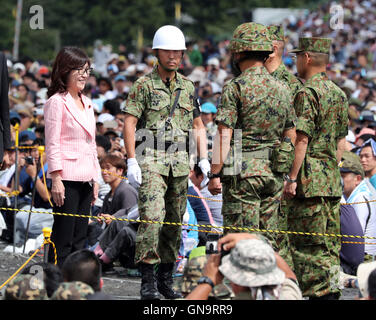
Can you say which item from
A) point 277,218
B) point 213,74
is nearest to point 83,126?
point 277,218

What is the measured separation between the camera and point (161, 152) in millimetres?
7215

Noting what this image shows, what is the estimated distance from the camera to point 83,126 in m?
7.01

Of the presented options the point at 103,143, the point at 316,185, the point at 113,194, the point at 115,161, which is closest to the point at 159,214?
the point at 316,185

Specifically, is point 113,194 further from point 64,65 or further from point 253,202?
point 253,202

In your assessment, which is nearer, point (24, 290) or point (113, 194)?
point (24, 290)

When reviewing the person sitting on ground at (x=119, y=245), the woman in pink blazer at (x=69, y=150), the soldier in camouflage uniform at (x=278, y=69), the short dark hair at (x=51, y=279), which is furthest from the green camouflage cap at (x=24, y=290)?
the person sitting on ground at (x=119, y=245)

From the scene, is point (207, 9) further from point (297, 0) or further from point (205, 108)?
point (205, 108)

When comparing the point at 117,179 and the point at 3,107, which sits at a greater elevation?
the point at 3,107

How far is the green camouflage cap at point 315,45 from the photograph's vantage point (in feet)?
24.2

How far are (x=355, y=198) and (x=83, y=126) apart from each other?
3846mm

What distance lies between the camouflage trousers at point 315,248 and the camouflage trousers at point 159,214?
1.02 m

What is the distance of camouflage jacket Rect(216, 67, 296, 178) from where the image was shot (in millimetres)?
6582

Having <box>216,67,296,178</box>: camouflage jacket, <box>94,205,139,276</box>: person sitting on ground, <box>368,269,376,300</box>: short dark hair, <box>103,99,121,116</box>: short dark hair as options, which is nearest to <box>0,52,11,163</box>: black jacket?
<box>216,67,296,178</box>: camouflage jacket

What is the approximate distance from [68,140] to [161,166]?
826 mm
